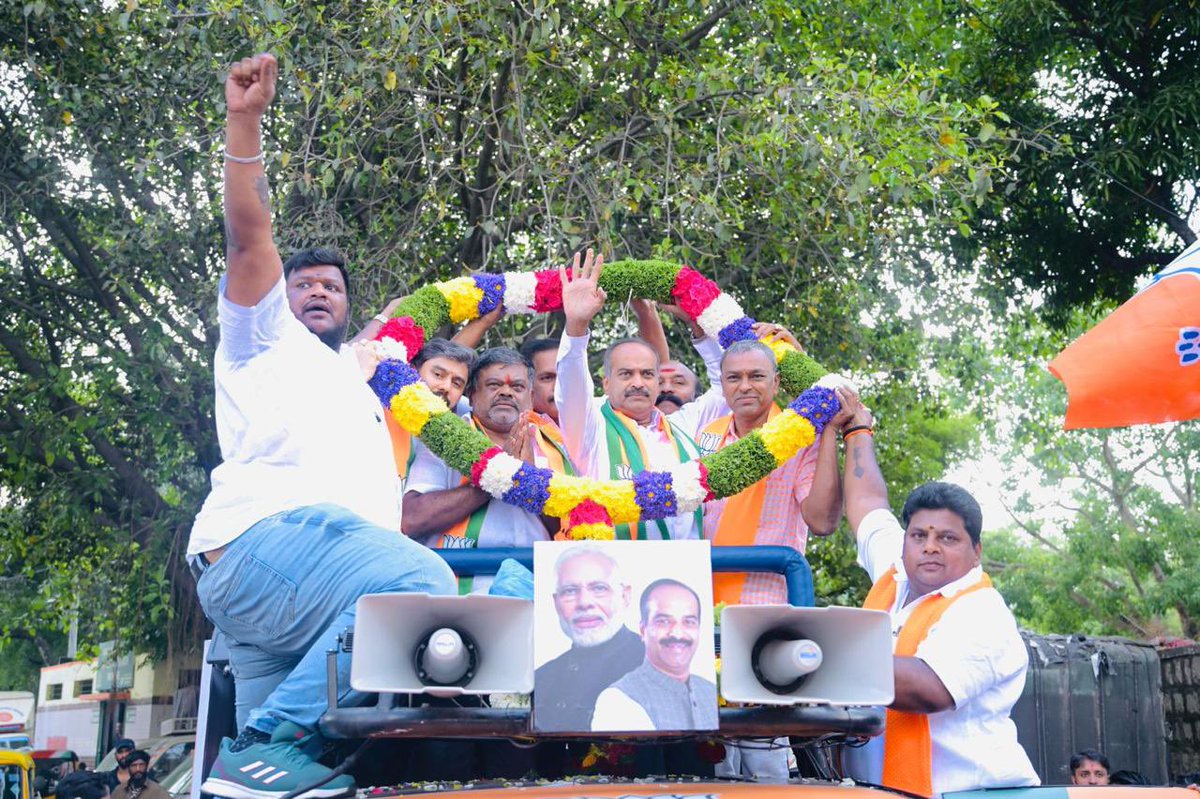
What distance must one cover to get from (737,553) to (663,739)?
1.10 m

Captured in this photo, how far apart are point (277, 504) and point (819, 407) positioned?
7.45 ft

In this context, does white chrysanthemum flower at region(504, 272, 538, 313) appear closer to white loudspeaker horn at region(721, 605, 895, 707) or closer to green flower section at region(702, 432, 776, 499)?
green flower section at region(702, 432, 776, 499)

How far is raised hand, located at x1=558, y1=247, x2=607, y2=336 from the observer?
4977 mm

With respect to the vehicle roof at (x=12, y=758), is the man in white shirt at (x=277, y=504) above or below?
above

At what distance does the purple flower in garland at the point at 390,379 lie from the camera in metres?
4.71

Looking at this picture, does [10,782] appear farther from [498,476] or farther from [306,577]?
[306,577]

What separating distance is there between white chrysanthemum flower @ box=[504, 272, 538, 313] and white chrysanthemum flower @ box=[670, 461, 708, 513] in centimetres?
109

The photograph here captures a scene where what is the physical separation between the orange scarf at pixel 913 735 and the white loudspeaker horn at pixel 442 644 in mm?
1120

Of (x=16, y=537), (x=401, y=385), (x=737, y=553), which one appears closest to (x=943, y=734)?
(x=737, y=553)

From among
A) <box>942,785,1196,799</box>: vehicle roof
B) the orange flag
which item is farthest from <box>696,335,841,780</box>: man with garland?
the orange flag

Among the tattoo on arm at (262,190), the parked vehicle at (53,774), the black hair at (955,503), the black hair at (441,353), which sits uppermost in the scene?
the black hair at (441,353)

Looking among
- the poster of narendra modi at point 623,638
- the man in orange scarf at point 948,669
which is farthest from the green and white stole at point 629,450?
the poster of narendra modi at point 623,638

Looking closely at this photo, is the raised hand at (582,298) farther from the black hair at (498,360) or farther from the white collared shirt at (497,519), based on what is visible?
the white collared shirt at (497,519)

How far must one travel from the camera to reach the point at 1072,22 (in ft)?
35.5
